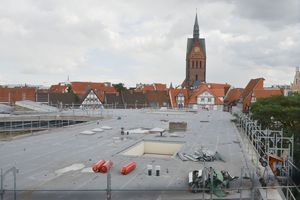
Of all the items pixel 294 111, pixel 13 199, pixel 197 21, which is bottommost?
pixel 13 199

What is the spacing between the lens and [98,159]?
17.6 m

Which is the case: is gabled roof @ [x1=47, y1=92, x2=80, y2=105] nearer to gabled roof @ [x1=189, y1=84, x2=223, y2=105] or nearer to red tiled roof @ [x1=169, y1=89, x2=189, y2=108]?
red tiled roof @ [x1=169, y1=89, x2=189, y2=108]

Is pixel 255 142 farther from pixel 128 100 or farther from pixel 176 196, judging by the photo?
pixel 128 100

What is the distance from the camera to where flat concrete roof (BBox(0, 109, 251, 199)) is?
1280cm

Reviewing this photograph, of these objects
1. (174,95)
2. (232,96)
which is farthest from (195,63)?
(174,95)

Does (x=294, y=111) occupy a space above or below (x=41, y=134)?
above

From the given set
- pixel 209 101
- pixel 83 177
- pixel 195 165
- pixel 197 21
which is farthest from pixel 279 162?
pixel 197 21

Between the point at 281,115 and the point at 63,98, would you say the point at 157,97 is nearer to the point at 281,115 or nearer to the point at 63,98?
the point at 63,98

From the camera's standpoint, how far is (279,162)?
56.0 feet

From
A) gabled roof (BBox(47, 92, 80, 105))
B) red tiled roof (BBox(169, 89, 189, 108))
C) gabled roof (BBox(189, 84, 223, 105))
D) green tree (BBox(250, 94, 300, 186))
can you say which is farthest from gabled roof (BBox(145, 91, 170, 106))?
green tree (BBox(250, 94, 300, 186))

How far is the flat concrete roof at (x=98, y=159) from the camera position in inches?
504

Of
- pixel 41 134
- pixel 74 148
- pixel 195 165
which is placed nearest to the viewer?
pixel 195 165

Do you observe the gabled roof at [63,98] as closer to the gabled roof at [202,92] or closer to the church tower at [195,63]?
the gabled roof at [202,92]

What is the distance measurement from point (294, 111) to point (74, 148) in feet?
51.2
